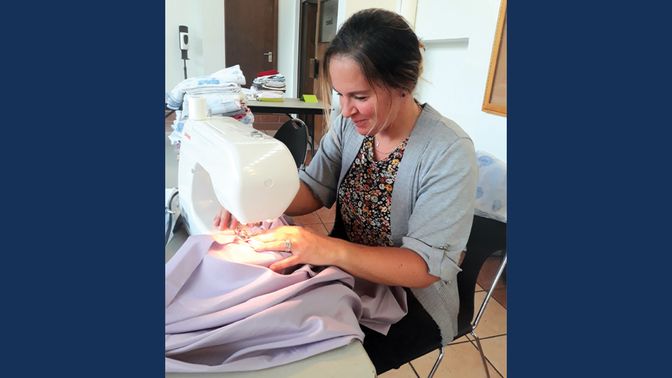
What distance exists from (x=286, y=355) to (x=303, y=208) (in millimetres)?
708

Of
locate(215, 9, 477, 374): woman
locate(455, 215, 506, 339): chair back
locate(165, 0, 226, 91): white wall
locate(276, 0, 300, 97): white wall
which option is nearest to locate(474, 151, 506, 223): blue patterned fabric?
locate(455, 215, 506, 339): chair back

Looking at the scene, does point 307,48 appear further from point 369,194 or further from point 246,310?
point 246,310

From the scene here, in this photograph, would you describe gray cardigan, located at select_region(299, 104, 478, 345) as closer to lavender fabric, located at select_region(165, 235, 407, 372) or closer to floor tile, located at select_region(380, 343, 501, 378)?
lavender fabric, located at select_region(165, 235, 407, 372)

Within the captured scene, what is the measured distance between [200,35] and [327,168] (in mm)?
3672

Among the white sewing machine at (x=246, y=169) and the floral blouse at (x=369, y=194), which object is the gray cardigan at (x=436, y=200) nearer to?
the floral blouse at (x=369, y=194)

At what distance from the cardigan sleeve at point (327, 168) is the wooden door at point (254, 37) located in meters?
1.98

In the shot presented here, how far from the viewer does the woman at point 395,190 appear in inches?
35.7

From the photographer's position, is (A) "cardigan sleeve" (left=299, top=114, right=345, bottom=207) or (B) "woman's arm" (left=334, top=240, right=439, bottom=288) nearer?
(B) "woman's arm" (left=334, top=240, right=439, bottom=288)

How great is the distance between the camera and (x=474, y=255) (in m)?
1.28

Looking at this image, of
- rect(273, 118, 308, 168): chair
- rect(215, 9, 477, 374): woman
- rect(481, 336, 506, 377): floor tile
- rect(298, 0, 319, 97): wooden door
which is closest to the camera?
rect(215, 9, 477, 374): woman

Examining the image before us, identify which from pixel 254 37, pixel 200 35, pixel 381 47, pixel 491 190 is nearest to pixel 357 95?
pixel 381 47

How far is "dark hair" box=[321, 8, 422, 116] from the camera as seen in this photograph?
0.95 m

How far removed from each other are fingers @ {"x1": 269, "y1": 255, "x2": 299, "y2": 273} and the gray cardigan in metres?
0.29

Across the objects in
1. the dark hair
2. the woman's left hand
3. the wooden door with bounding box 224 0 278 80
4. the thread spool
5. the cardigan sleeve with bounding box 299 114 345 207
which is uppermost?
the wooden door with bounding box 224 0 278 80
